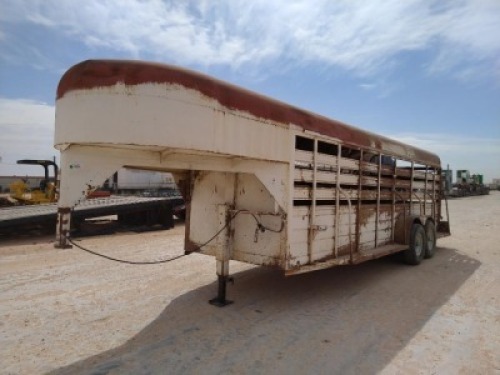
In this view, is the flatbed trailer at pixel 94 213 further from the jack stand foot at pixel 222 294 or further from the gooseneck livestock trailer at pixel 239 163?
the gooseneck livestock trailer at pixel 239 163

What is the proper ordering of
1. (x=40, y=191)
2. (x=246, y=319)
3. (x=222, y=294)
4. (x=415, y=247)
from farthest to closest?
(x=40, y=191), (x=415, y=247), (x=222, y=294), (x=246, y=319)

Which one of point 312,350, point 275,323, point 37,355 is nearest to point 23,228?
point 37,355

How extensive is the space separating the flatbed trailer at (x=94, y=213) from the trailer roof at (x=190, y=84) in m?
5.94

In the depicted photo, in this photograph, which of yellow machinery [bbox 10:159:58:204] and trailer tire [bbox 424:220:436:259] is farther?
yellow machinery [bbox 10:159:58:204]

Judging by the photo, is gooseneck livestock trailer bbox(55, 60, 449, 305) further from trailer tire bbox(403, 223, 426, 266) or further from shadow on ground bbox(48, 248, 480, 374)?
shadow on ground bbox(48, 248, 480, 374)

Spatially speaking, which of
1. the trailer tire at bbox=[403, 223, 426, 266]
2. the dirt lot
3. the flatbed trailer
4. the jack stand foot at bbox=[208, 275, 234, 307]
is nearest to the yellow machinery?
the flatbed trailer

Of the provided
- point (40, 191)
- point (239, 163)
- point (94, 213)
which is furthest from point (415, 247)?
point (40, 191)

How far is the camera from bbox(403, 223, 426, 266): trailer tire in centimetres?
759

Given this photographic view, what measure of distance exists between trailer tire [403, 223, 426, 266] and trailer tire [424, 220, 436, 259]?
0.37m

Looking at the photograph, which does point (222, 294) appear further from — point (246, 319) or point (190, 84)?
point (190, 84)

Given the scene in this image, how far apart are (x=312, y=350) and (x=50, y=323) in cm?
296

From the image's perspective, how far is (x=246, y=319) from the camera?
15.5ft

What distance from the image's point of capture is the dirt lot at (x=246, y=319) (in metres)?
3.63

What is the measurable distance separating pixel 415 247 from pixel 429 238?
110 cm
